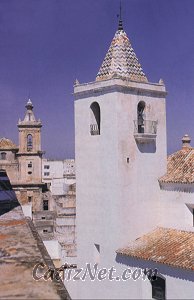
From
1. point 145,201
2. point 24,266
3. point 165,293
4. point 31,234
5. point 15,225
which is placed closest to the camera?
point 24,266

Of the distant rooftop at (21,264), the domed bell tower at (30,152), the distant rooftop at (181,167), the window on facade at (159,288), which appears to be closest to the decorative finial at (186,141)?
the distant rooftop at (181,167)

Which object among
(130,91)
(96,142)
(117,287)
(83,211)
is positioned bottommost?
(117,287)

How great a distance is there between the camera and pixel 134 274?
41.7 feet

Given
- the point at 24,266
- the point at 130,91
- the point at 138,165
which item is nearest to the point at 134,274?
the point at 138,165

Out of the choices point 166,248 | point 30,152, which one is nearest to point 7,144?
point 30,152

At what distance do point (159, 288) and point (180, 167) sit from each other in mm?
3895

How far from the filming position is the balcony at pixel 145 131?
1336 cm

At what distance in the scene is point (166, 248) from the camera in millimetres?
12133

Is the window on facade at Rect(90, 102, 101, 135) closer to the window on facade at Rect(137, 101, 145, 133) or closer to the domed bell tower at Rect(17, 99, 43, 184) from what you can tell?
the window on facade at Rect(137, 101, 145, 133)

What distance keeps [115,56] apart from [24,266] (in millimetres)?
11782

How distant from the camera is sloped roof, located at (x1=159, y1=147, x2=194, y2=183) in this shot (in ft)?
43.2

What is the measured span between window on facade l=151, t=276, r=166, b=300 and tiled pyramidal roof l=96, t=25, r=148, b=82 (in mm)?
6053

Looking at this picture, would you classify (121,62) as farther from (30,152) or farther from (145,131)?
(30,152)

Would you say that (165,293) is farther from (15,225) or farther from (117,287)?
(15,225)
